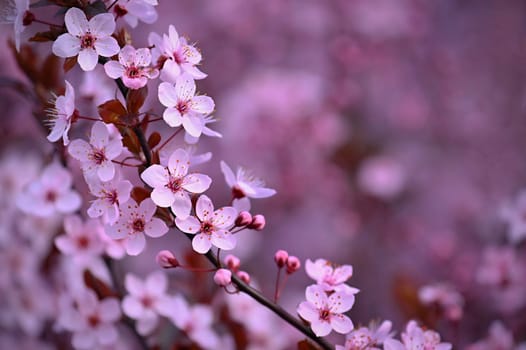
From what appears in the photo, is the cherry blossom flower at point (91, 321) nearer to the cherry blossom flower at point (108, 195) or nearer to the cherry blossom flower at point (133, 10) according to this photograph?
the cherry blossom flower at point (108, 195)

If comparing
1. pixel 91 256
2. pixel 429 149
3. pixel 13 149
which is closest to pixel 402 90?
pixel 429 149

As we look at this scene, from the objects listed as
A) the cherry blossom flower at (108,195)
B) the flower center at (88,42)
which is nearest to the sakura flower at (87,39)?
the flower center at (88,42)

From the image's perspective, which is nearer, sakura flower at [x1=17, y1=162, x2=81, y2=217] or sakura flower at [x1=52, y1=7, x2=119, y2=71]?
sakura flower at [x1=52, y1=7, x2=119, y2=71]

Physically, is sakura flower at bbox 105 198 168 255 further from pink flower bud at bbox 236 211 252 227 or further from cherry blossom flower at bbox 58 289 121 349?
cherry blossom flower at bbox 58 289 121 349

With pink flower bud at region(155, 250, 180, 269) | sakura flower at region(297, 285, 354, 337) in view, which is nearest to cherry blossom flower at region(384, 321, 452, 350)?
sakura flower at region(297, 285, 354, 337)

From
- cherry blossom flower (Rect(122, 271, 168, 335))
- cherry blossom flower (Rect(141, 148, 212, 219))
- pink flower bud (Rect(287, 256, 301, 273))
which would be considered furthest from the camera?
cherry blossom flower (Rect(122, 271, 168, 335))

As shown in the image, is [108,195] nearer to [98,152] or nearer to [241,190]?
[98,152]
